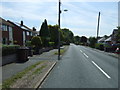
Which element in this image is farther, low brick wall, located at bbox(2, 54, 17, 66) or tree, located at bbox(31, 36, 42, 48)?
tree, located at bbox(31, 36, 42, 48)

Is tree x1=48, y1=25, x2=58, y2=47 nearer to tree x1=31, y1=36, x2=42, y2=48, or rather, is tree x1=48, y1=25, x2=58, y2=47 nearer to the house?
the house

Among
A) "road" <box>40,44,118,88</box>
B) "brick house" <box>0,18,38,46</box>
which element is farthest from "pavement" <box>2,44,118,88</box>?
"brick house" <box>0,18,38,46</box>

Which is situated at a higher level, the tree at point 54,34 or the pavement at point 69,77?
the tree at point 54,34

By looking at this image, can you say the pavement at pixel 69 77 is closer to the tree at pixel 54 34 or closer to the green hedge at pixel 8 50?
the green hedge at pixel 8 50

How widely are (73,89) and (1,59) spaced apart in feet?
25.3

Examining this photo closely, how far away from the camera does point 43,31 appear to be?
37.0 meters

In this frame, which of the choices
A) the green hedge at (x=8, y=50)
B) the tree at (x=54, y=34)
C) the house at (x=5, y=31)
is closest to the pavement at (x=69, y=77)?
the green hedge at (x=8, y=50)

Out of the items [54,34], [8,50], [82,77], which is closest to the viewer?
[82,77]

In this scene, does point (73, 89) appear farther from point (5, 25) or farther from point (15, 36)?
point (15, 36)

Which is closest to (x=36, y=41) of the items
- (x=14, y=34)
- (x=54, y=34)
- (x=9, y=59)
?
(x=9, y=59)

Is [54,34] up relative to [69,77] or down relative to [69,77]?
up

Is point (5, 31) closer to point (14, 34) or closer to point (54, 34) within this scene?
point (14, 34)

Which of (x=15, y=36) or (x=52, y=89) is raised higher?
(x=15, y=36)

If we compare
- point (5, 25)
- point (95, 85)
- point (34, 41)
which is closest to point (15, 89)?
point (95, 85)
